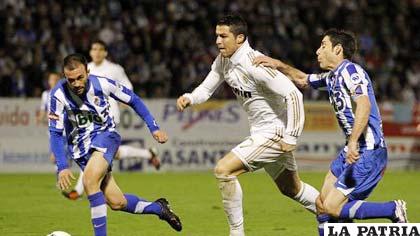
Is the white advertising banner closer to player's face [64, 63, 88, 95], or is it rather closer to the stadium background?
the stadium background

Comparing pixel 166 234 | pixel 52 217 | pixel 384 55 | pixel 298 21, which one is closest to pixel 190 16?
pixel 298 21

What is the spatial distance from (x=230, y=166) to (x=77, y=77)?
5.39 feet

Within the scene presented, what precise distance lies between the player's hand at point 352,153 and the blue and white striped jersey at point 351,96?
0.45 m

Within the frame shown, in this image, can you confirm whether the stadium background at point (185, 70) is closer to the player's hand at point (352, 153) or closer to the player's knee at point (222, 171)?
the player's knee at point (222, 171)

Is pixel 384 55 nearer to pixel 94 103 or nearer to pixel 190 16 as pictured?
pixel 190 16

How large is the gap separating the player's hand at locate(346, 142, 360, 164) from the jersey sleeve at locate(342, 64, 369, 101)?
18.0 inches

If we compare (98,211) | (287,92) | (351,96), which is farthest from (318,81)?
(98,211)

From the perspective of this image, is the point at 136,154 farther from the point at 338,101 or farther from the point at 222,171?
the point at 338,101

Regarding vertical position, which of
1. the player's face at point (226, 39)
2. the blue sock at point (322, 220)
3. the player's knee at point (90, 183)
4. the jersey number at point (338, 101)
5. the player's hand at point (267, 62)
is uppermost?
the player's face at point (226, 39)

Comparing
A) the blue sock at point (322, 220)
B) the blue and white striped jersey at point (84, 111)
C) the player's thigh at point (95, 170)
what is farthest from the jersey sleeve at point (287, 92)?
the player's thigh at point (95, 170)

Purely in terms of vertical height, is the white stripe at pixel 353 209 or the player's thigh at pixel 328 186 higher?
the player's thigh at pixel 328 186

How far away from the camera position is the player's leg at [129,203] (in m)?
8.98

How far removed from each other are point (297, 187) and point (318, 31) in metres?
15.3

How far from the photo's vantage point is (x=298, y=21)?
952 inches
